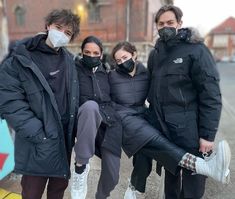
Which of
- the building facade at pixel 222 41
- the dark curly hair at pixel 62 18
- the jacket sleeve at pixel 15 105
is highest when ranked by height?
the dark curly hair at pixel 62 18

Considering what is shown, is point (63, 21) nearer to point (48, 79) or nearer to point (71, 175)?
point (48, 79)

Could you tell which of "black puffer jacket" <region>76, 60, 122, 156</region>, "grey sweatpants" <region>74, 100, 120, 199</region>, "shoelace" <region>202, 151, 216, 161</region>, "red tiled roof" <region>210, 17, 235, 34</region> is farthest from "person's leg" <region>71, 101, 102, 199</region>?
"red tiled roof" <region>210, 17, 235, 34</region>

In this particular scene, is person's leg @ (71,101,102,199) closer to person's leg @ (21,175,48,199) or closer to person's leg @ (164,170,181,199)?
person's leg @ (21,175,48,199)

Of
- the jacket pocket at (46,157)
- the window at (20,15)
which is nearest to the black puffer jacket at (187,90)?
the jacket pocket at (46,157)

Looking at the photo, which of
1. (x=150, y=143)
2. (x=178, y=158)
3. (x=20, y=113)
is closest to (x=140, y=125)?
(x=150, y=143)

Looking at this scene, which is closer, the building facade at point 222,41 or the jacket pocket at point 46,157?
the jacket pocket at point 46,157

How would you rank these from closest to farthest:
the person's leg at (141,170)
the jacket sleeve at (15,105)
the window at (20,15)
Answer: the jacket sleeve at (15,105)
the person's leg at (141,170)
the window at (20,15)

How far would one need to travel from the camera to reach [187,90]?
2594mm

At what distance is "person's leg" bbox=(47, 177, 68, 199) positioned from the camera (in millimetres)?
2727

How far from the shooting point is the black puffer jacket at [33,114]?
2.27 meters

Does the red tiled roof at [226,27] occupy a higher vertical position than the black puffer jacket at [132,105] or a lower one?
higher

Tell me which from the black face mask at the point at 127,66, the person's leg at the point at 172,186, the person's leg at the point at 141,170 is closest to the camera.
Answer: the black face mask at the point at 127,66

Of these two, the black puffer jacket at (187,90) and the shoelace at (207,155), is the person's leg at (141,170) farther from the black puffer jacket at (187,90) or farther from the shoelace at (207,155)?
the shoelace at (207,155)

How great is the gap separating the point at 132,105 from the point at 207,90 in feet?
2.42
